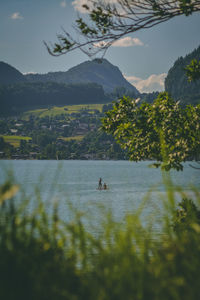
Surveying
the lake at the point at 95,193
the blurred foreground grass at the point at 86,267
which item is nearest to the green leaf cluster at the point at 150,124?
the lake at the point at 95,193

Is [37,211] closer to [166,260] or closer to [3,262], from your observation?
[3,262]

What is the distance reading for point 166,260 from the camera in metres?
4.21

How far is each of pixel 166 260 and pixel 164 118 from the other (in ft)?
31.4

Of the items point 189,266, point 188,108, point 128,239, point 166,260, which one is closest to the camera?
point 189,266

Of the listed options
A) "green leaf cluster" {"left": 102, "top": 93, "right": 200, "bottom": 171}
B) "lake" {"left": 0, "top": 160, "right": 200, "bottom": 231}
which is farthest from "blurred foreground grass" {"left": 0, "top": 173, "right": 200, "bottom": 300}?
"green leaf cluster" {"left": 102, "top": 93, "right": 200, "bottom": 171}

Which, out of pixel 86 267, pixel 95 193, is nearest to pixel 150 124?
pixel 86 267

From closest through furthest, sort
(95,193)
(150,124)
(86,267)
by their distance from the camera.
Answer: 1. (86,267)
2. (150,124)
3. (95,193)

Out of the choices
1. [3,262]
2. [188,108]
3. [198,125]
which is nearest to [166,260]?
[3,262]

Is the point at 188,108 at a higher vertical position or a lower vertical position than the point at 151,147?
higher

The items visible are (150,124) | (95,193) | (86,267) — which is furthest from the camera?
(95,193)

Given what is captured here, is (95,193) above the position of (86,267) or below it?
below

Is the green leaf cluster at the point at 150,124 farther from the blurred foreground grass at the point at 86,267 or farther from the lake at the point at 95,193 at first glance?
the blurred foreground grass at the point at 86,267

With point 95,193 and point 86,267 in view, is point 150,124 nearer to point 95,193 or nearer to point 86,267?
point 86,267

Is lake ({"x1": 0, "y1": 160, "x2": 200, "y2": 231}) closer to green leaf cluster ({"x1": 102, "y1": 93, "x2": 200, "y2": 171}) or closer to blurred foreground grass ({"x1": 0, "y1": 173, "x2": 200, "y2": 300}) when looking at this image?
blurred foreground grass ({"x1": 0, "y1": 173, "x2": 200, "y2": 300})
